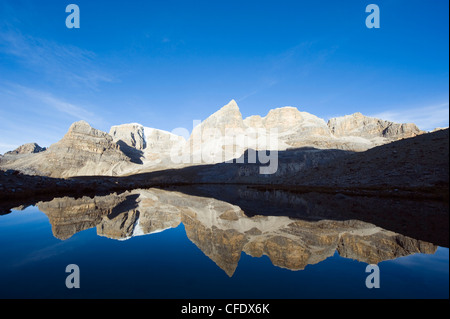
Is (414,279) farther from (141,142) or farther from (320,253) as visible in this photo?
(141,142)

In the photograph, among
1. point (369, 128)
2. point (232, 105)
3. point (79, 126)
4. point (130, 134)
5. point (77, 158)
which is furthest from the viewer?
point (130, 134)

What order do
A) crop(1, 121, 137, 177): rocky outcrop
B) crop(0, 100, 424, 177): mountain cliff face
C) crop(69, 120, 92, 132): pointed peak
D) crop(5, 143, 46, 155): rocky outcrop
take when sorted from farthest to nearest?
1. crop(5, 143, 46, 155): rocky outcrop
2. crop(69, 120, 92, 132): pointed peak
3. crop(0, 100, 424, 177): mountain cliff face
4. crop(1, 121, 137, 177): rocky outcrop

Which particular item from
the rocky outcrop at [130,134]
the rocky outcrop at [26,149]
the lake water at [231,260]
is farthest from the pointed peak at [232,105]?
the rocky outcrop at [26,149]

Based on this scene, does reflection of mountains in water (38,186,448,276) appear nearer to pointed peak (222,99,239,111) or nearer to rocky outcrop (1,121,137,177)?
rocky outcrop (1,121,137,177)

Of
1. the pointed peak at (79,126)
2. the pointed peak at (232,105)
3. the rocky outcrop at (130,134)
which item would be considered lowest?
the pointed peak at (79,126)

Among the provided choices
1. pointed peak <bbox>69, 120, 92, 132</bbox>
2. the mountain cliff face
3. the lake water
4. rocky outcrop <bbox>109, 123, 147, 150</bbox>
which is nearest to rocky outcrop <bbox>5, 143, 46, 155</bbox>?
the mountain cliff face

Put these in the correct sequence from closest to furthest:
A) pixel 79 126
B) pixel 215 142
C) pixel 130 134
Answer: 1. pixel 215 142
2. pixel 79 126
3. pixel 130 134

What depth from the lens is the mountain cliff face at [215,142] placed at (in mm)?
94606

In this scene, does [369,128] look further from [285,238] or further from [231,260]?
[231,260]

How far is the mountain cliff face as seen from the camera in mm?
94606

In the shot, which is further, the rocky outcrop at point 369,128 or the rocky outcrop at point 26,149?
the rocky outcrop at point 26,149

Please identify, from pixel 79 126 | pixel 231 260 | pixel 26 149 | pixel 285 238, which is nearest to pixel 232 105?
pixel 79 126

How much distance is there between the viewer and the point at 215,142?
11406 cm

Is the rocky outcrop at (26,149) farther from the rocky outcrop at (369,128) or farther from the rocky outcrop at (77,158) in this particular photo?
the rocky outcrop at (369,128)
